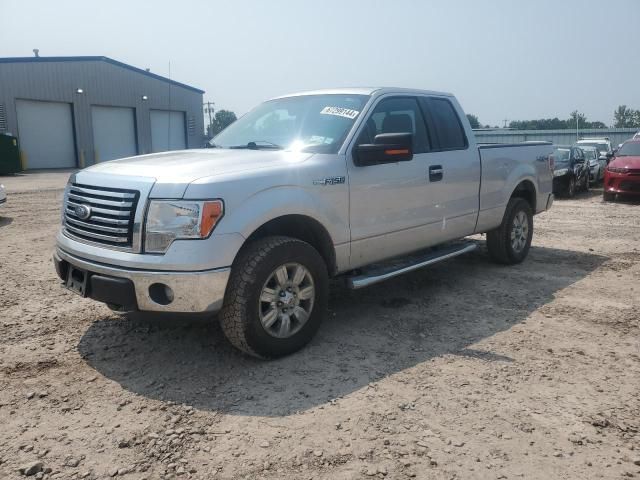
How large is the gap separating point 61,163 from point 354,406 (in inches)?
1168

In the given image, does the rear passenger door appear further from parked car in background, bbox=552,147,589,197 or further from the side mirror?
parked car in background, bbox=552,147,589,197

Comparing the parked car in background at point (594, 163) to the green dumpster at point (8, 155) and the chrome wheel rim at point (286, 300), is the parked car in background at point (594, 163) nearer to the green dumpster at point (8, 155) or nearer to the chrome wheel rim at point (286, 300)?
the chrome wheel rim at point (286, 300)

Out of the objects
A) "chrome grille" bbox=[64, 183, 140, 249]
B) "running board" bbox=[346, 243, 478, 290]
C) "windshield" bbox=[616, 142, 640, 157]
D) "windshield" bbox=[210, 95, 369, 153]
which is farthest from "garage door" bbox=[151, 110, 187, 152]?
"chrome grille" bbox=[64, 183, 140, 249]

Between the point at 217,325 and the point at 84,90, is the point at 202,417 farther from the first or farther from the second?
the point at 84,90

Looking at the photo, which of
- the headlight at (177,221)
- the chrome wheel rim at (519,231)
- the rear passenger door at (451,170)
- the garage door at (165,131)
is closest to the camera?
the headlight at (177,221)

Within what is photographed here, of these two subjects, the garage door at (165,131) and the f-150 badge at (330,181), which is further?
the garage door at (165,131)

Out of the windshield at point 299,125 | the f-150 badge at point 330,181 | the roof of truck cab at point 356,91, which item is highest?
the roof of truck cab at point 356,91

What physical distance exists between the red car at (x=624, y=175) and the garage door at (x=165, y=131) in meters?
26.8

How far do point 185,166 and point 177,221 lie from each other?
20.7 inches

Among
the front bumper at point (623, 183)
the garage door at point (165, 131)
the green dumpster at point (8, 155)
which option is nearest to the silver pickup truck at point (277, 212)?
the front bumper at point (623, 183)

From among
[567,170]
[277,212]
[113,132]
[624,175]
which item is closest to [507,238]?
[277,212]

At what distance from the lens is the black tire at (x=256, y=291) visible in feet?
11.4

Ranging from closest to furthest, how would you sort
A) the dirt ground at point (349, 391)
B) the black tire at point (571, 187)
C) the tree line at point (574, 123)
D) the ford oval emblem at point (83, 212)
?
1. the dirt ground at point (349, 391)
2. the ford oval emblem at point (83, 212)
3. the black tire at point (571, 187)
4. the tree line at point (574, 123)

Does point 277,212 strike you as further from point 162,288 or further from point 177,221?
point 162,288
